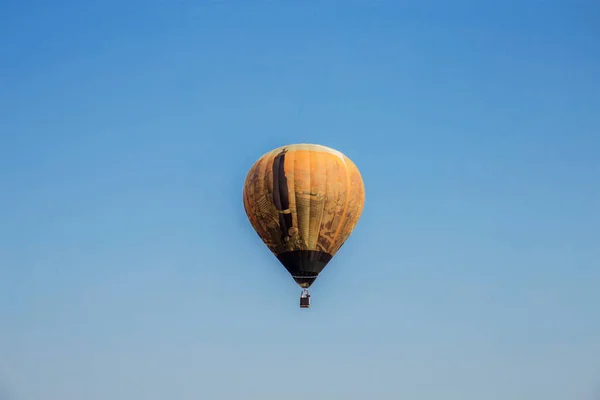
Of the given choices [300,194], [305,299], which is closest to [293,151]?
[300,194]

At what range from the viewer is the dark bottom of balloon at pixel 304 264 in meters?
85.3

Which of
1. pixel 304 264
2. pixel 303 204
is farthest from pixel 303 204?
pixel 304 264

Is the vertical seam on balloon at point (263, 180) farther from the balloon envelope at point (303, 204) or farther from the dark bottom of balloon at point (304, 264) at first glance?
the dark bottom of balloon at point (304, 264)

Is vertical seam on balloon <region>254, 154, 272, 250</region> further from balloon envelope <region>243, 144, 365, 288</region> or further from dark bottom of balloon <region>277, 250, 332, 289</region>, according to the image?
dark bottom of balloon <region>277, 250, 332, 289</region>

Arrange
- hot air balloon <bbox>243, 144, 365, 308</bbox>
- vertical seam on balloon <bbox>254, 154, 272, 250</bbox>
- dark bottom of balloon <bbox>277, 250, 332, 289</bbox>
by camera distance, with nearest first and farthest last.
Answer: hot air balloon <bbox>243, 144, 365, 308</bbox> < dark bottom of balloon <bbox>277, 250, 332, 289</bbox> < vertical seam on balloon <bbox>254, 154, 272, 250</bbox>

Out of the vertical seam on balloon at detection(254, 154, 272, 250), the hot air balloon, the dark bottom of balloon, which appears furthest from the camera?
the vertical seam on balloon at detection(254, 154, 272, 250)

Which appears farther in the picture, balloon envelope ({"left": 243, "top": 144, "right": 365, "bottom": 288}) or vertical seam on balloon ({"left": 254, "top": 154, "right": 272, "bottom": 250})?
vertical seam on balloon ({"left": 254, "top": 154, "right": 272, "bottom": 250})

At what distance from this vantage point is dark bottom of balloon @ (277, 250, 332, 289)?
85312mm

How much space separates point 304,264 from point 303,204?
13.1 feet

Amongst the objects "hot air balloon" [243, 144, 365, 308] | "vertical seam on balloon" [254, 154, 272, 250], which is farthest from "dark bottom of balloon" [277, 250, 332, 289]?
"vertical seam on balloon" [254, 154, 272, 250]

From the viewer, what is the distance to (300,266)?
280ft

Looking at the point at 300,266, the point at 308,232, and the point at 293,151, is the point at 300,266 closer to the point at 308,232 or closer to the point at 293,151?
the point at 308,232

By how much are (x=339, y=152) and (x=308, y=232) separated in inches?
242

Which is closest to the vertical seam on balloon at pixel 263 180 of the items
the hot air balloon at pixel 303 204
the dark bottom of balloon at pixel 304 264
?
the hot air balloon at pixel 303 204
